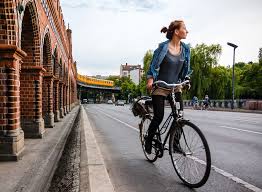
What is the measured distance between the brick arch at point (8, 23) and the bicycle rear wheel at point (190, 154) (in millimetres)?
3208

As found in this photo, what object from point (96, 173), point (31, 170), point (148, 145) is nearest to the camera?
point (96, 173)

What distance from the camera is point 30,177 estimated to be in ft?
13.0

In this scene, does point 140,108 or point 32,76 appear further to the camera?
point 32,76

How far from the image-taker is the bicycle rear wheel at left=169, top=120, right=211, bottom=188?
11.1 feet

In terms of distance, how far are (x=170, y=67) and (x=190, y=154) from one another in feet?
4.05

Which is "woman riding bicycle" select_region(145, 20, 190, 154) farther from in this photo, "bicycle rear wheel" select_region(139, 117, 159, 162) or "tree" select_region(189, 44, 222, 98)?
"tree" select_region(189, 44, 222, 98)

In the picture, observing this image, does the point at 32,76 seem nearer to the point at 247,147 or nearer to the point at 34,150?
the point at 34,150

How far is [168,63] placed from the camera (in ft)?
13.9

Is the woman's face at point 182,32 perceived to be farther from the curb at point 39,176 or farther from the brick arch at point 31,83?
the brick arch at point 31,83

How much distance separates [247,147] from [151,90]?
3029mm

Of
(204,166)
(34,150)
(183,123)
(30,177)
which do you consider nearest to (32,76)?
(34,150)

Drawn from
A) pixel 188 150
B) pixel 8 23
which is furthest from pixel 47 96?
pixel 188 150

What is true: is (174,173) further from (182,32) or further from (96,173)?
(182,32)

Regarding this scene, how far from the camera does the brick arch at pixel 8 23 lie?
17.1 ft
